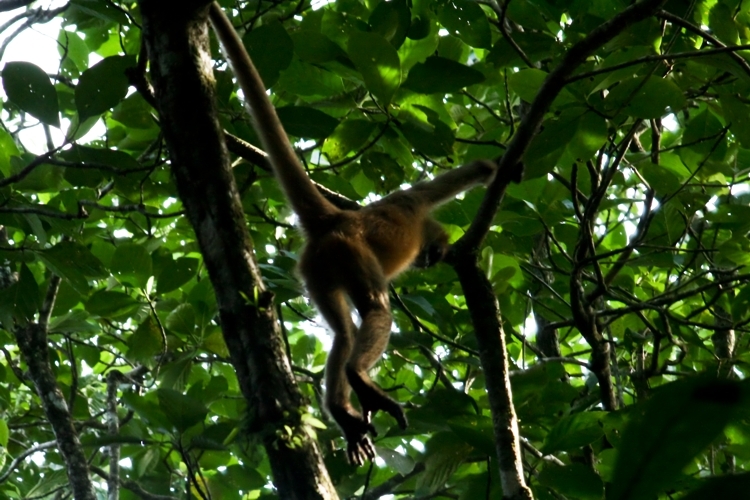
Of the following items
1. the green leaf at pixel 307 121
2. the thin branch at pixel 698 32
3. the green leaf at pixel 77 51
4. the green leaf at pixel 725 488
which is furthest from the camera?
the green leaf at pixel 77 51

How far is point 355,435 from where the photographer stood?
152 inches

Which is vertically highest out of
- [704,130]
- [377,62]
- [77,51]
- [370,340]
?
[77,51]

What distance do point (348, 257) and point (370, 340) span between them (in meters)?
0.54

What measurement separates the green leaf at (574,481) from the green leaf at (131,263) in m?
2.69

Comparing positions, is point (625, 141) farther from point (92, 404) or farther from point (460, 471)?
point (92, 404)

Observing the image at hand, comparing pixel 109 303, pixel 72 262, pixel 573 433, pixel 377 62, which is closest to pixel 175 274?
pixel 109 303

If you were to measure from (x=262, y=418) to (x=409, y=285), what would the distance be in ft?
9.92

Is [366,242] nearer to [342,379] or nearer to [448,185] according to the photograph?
[342,379]

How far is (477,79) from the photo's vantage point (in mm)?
3887

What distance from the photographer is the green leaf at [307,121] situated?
156 inches

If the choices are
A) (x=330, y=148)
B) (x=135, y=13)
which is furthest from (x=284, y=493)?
(x=135, y=13)

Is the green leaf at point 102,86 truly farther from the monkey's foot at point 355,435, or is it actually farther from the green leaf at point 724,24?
the green leaf at point 724,24

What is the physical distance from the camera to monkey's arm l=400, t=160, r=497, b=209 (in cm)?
537

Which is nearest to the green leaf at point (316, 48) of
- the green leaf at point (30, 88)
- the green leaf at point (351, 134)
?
the green leaf at point (351, 134)
